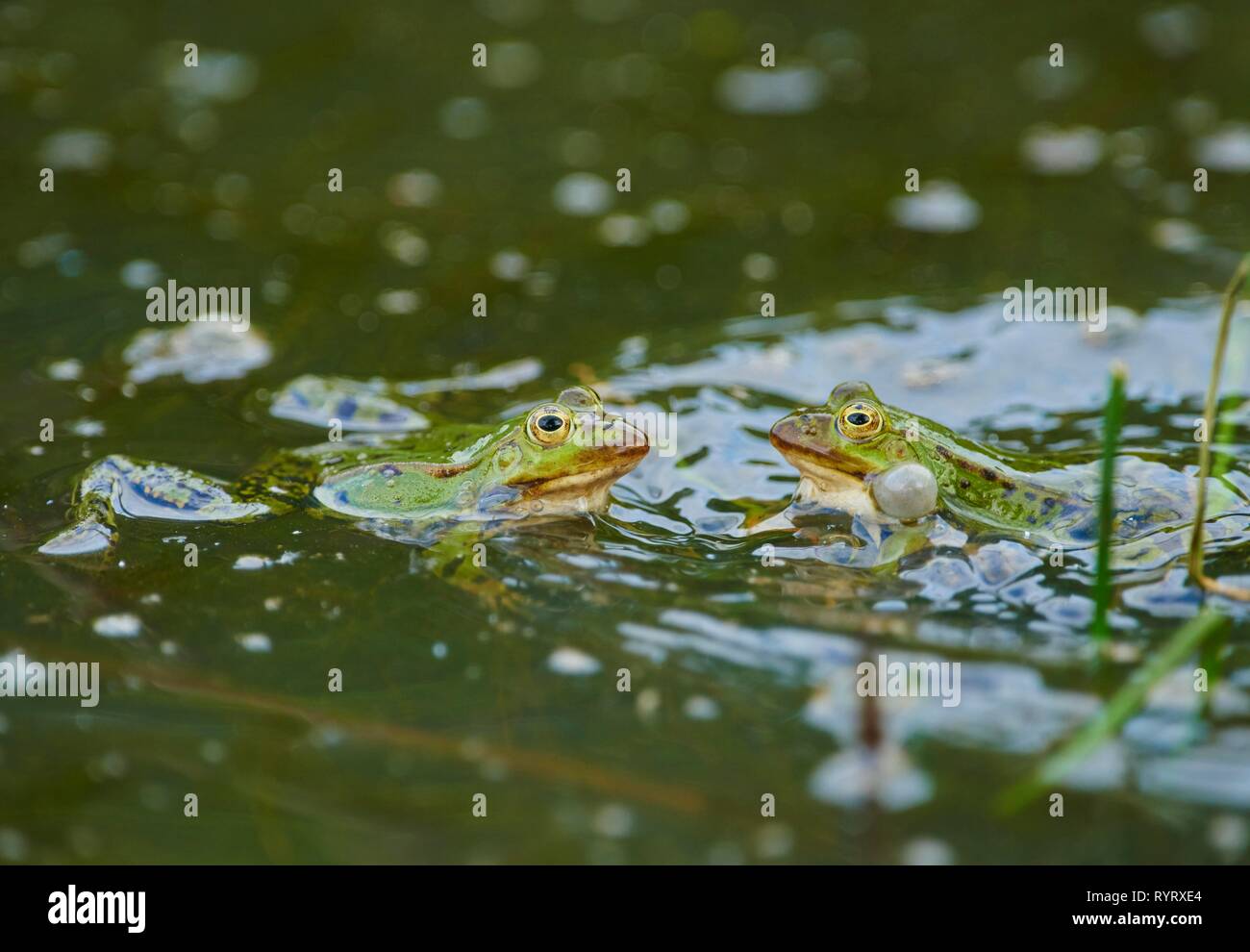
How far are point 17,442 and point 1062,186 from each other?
5.94 meters

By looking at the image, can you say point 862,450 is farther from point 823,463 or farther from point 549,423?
point 549,423

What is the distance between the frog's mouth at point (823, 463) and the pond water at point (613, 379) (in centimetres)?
29

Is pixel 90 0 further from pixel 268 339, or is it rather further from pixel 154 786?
pixel 154 786

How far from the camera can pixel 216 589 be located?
174 inches

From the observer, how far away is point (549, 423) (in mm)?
4758

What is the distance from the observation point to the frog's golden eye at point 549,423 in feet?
15.6

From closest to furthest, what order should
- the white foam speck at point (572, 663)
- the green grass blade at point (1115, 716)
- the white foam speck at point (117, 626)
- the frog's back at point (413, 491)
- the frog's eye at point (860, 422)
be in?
1. the green grass blade at point (1115, 716)
2. the white foam speck at point (572, 663)
3. the white foam speck at point (117, 626)
4. the frog's eye at point (860, 422)
5. the frog's back at point (413, 491)

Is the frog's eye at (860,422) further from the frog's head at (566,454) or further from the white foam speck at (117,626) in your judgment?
the white foam speck at (117,626)

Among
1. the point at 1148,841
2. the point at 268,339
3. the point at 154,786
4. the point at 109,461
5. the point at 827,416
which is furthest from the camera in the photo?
the point at 268,339

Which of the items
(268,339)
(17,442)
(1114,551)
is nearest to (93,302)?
(268,339)

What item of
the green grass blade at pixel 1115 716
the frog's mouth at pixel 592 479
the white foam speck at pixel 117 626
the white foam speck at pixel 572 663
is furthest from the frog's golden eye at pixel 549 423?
the green grass blade at pixel 1115 716

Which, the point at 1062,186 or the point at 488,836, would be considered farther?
the point at 1062,186

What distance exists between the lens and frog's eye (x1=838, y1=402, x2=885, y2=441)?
467 cm

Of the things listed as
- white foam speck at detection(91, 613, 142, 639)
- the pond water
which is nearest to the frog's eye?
the pond water
